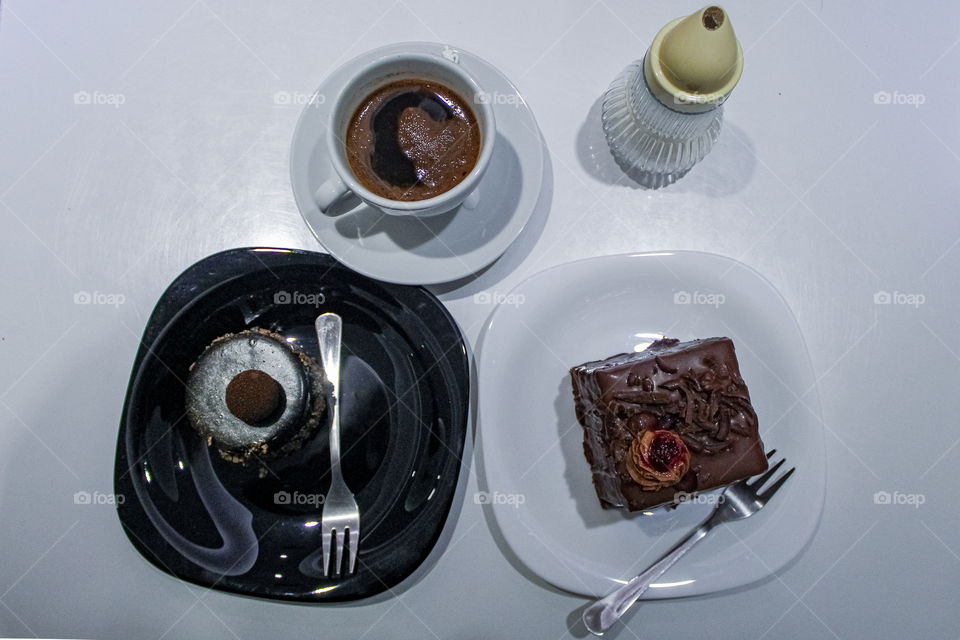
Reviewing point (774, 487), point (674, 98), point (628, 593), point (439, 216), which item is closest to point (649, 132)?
point (674, 98)

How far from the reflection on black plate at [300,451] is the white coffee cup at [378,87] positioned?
0.17m

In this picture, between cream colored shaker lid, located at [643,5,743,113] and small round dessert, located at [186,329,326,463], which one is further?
small round dessert, located at [186,329,326,463]

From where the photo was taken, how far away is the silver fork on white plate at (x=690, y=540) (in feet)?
3.22

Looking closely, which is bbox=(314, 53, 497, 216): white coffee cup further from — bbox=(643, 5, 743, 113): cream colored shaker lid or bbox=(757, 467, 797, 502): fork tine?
bbox=(757, 467, 797, 502): fork tine

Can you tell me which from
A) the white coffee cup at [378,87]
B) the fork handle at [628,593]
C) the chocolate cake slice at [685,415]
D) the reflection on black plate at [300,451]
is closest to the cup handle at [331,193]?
the white coffee cup at [378,87]

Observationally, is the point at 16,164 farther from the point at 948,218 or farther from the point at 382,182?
the point at 948,218

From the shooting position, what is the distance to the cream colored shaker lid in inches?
33.4

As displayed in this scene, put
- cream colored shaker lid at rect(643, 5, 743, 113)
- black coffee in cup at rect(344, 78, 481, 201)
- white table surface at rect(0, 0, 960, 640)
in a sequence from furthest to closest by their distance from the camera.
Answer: white table surface at rect(0, 0, 960, 640), black coffee in cup at rect(344, 78, 481, 201), cream colored shaker lid at rect(643, 5, 743, 113)

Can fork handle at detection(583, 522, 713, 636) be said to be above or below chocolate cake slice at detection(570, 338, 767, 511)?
below

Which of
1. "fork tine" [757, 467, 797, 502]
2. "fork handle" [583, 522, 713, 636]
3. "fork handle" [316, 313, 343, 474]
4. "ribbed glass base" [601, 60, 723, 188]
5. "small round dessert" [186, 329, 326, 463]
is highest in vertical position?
"ribbed glass base" [601, 60, 723, 188]

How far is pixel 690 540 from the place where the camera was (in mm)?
1017

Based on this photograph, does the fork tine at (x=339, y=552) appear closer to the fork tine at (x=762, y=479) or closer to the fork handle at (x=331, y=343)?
the fork handle at (x=331, y=343)

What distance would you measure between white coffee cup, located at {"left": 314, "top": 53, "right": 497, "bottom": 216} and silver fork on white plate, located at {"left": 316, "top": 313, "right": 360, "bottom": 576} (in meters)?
0.22

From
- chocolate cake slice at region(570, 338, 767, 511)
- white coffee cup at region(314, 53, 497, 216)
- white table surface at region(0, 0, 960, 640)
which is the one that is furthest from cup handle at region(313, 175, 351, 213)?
chocolate cake slice at region(570, 338, 767, 511)
